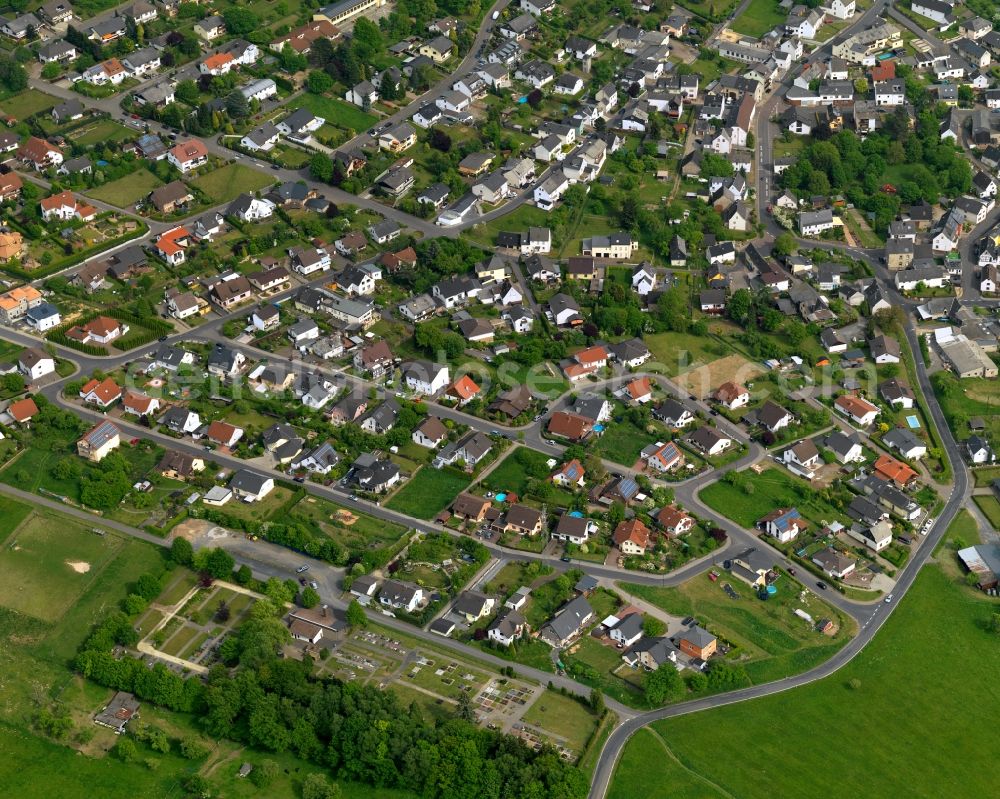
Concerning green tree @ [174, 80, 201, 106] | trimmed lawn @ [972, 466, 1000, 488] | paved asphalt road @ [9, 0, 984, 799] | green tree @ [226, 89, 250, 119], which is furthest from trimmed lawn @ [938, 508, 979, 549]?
green tree @ [174, 80, 201, 106]

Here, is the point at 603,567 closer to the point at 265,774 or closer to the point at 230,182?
the point at 265,774

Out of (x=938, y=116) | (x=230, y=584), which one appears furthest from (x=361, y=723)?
(x=938, y=116)

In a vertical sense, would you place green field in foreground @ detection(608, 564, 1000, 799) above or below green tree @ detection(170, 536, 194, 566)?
below

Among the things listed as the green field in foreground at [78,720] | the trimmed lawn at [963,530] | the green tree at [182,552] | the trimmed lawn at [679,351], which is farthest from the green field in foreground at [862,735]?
the green tree at [182,552]

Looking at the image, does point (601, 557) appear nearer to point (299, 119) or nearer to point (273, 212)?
point (273, 212)

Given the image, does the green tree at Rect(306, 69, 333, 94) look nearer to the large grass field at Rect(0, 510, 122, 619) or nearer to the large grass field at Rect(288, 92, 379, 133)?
the large grass field at Rect(288, 92, 379, 133)

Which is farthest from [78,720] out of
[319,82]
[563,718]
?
[319,82]

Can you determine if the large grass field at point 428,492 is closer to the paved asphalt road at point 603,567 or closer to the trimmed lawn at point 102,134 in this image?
the paved asphalt road at point 603,567

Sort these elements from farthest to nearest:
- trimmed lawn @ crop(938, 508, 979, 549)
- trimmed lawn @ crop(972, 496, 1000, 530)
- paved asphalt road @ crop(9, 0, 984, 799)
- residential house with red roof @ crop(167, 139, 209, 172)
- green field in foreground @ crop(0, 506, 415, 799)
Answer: residential house with red roof @ crop(167, 139, 209, 172), trimmed lawn @ crop(972, 496, 1000, 530), trimmed lawn @ crop(938, 508, 979, 549), paved asphalt road @ crop(9, 0, 984, 799), green field in foreground @ crop(0, 506, 415, 799)
